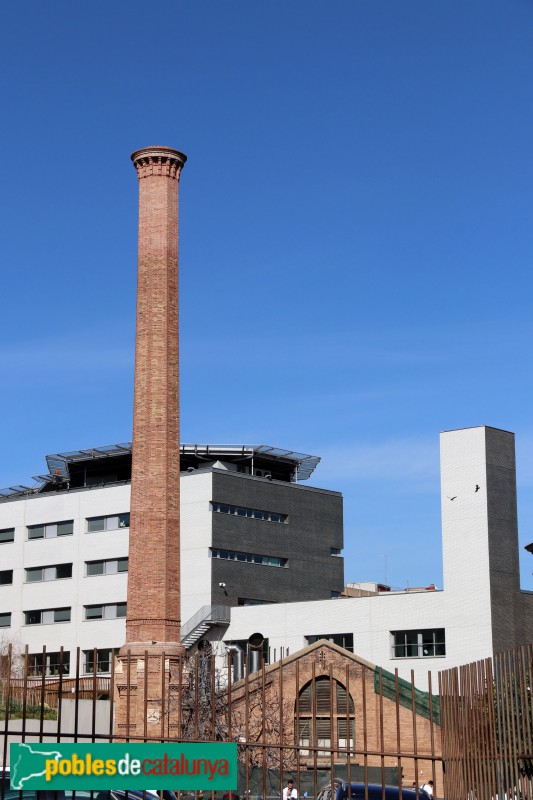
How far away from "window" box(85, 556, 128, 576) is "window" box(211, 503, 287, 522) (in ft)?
19.0

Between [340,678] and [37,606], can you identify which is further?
[37,606]

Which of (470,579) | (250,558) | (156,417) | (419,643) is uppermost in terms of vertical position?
(156,417)

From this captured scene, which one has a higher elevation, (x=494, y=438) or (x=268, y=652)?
(x=494, y=438)

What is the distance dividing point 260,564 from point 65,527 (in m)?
11.6

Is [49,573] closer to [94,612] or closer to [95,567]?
[95,567]

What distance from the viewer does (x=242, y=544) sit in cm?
5853

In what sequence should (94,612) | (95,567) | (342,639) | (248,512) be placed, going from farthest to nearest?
(95,567)
(94,612)
(248,512)
(342,639)

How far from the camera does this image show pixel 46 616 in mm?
62094

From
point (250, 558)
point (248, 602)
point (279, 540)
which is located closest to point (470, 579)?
point (248, 602)

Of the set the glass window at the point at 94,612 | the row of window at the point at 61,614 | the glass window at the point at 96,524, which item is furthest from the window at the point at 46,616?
the glass window at the point at 96,524

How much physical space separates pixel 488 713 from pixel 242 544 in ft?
164

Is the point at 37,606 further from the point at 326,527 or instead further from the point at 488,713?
the point at 488,713

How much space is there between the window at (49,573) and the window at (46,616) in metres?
1.74

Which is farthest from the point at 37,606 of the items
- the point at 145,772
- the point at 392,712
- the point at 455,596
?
the point at 145,772
